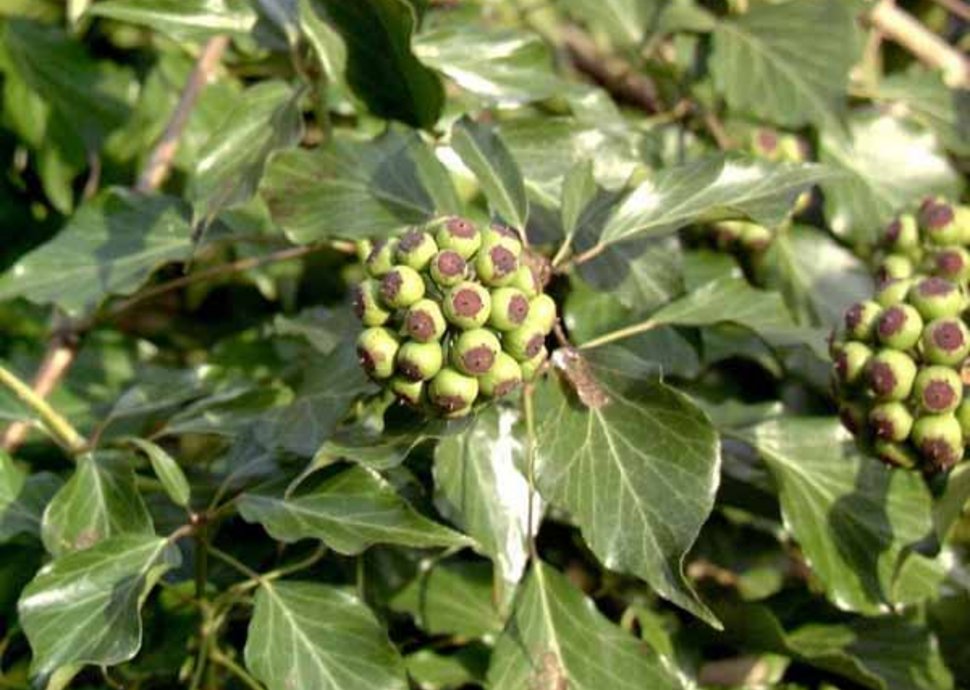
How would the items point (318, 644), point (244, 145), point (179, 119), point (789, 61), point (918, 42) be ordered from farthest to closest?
point (918, 42)
point (179, 119)
point (789, 61)
point (244, 145)
point (318, 644)

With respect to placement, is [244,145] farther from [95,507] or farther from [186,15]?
[95,507]

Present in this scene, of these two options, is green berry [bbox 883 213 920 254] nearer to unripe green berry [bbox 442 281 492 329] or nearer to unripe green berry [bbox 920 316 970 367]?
unripe green berry [bbox 920 316 970 367]

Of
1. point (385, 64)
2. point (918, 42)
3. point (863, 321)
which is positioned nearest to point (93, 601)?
point (385, 64)

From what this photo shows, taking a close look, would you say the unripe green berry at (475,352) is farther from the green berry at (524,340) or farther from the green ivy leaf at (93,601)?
the green ivy leaf at (93,601)

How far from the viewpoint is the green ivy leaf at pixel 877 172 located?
174 cm

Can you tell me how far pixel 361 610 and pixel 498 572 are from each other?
0.38ft

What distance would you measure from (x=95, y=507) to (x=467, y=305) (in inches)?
16.2

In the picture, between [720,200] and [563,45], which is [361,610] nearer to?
[720,200]

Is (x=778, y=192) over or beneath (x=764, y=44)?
over

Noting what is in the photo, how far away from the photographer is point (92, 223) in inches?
61.7

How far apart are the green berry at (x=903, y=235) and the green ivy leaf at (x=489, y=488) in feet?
1.50

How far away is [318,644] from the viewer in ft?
3.92

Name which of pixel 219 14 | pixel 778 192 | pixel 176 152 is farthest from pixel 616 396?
pixel 176 152

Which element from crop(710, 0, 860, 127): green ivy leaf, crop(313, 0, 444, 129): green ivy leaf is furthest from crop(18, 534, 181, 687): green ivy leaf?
crop(710, 0, 860, 127): green ivy leaf
